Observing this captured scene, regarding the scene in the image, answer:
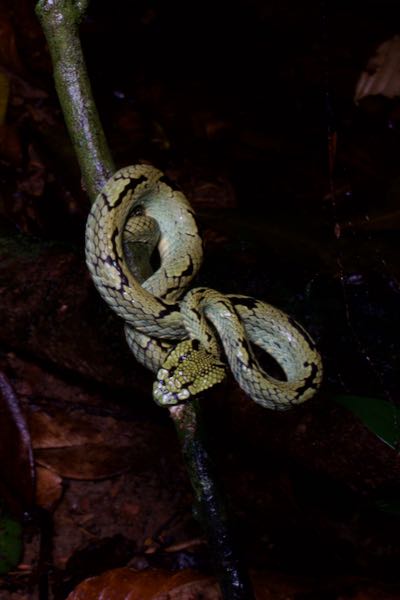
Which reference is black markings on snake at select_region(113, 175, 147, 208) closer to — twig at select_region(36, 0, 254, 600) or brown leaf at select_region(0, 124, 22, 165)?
twig at select_region(36, 0, 254, 600)

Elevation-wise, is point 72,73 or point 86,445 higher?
point 72,73

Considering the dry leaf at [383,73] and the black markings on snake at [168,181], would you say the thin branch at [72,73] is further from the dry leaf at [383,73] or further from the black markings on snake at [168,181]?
the dry leaf at [383,73]

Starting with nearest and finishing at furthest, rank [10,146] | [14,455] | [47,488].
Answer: [14,455], [47,488], [10,146]

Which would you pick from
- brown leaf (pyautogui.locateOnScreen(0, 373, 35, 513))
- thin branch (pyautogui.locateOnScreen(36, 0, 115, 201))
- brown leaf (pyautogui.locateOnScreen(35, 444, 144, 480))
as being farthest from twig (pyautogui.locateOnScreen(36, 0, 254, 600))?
brown leaf (pyautogui.locateOnScreen(35, 444, 144, 480))

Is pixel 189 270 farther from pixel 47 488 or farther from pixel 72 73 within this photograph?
pixel 47 488

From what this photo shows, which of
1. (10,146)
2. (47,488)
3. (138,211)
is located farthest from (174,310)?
(10,146)
